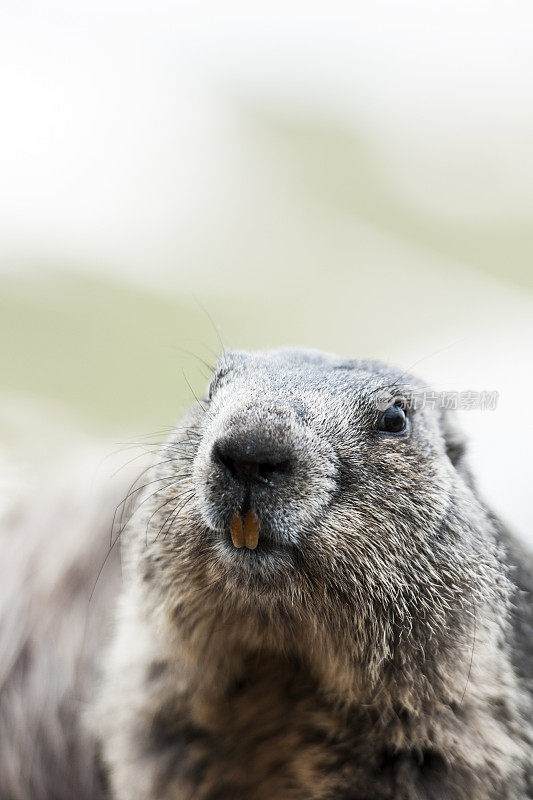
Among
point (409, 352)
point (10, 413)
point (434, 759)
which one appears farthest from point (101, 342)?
point (434, 759)

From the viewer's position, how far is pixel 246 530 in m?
1.33

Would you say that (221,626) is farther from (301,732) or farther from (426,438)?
(426,438)

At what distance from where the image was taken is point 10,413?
3.64m

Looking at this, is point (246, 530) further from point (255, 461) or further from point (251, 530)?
point (255, 461)

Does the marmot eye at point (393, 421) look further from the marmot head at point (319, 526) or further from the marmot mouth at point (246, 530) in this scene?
the marmot mouth at point (246, 530)

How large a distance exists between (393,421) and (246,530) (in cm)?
40

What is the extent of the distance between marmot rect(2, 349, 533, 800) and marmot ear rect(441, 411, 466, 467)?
39mm

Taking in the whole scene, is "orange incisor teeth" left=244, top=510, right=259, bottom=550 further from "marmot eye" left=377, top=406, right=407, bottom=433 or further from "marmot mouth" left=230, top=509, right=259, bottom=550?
"marmot eye" left=377, top=406, right=407, bottom=433

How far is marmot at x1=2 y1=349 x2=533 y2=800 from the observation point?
1363 millimetres

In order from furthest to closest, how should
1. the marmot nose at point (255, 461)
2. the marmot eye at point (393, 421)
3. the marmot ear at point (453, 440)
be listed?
the marmot ear at point (453, 440) < the marmot eye at point (393, 421) < the marmot nose at point (255, 461)

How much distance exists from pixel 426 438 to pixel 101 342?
3.03 metres

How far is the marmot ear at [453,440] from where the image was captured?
1788 mm

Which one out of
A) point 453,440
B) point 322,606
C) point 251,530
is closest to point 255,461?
point 251,530

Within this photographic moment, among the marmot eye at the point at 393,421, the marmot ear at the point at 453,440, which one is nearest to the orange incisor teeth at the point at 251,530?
the marmot eye at the point at 393,421
